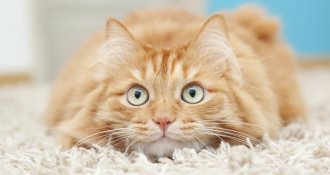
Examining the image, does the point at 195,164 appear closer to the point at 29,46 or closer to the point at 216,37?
the point at 216,37

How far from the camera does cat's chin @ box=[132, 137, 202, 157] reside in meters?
1.13

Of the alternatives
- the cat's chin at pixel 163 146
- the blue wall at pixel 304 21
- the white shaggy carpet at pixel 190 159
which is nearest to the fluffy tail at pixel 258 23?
the white shaggy carpet at pixel 190 159

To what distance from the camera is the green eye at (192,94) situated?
117 cm

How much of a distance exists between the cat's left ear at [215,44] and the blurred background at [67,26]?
2.34 m

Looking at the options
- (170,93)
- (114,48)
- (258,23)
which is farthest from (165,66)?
(258,23)

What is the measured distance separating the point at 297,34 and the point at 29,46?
2.17 m

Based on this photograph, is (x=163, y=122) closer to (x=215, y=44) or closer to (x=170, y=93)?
(x=170, y=93)

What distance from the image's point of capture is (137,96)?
1188 mm

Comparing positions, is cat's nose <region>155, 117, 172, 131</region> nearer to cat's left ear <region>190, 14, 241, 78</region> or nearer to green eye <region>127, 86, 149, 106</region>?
green eye <region>127, 86, 149, 106</region>

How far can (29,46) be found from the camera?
13.6ft

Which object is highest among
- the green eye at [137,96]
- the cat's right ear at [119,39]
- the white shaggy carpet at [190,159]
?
the cat's right ear at [119,39]

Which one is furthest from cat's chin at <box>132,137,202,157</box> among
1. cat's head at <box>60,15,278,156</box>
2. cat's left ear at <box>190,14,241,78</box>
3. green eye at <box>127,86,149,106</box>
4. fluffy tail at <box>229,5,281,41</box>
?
fluffy tail at <box>229,5,281,41</box>

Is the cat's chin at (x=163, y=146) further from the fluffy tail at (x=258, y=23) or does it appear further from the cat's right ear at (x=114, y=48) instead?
the fluffy tail at (x=258, y=23)

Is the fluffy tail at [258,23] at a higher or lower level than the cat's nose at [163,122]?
higher
